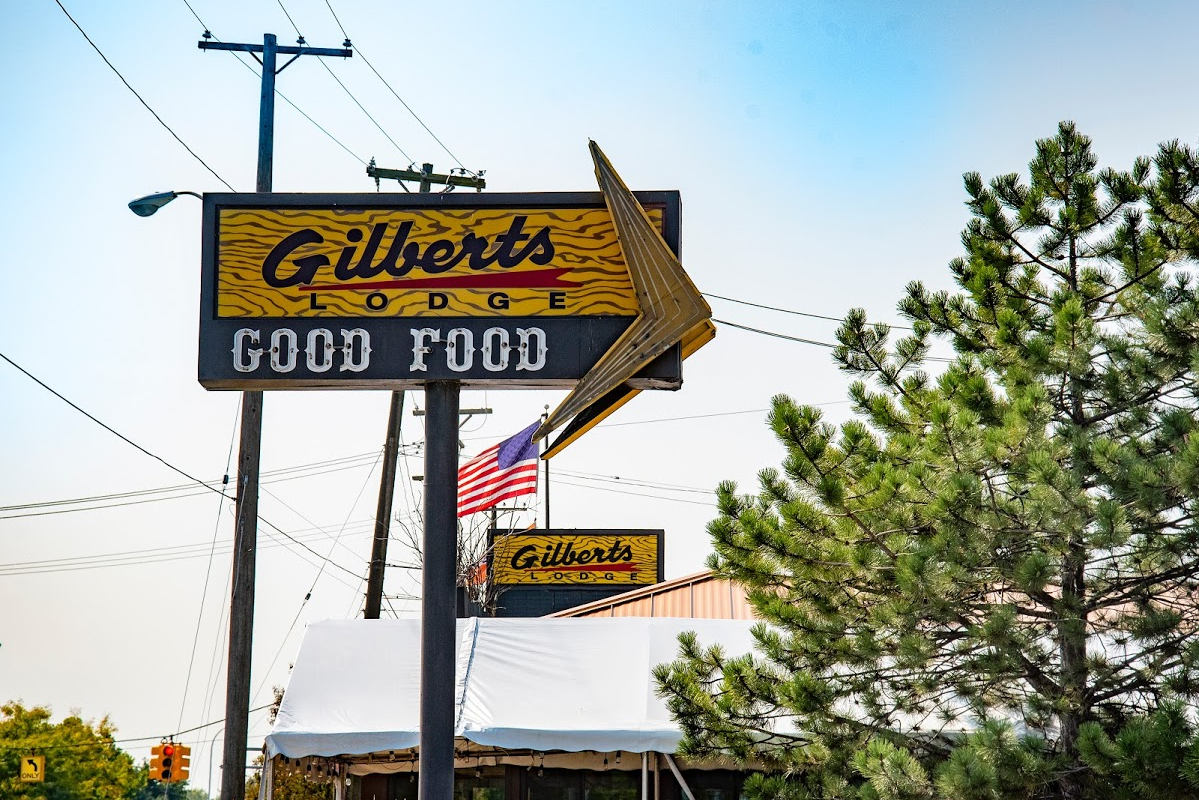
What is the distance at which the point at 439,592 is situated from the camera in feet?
28.4

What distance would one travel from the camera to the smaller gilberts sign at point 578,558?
36250 mm

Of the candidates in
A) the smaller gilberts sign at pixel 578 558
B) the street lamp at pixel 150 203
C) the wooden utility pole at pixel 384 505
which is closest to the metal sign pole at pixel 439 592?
the street lamp at pixel 150 203

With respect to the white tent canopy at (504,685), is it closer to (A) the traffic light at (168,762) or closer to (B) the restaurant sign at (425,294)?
(B) the restaurant sign at (425,294)

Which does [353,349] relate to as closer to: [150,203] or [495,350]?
[495,350]

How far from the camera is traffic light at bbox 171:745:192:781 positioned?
96.5 feet

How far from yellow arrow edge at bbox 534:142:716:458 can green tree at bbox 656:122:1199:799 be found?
4.67 feet

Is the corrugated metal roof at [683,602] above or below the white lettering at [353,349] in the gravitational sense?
below

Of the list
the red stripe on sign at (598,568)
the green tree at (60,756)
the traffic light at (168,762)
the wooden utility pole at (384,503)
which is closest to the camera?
the wooden utility pole at (384,503)

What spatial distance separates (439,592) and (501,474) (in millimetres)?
18472

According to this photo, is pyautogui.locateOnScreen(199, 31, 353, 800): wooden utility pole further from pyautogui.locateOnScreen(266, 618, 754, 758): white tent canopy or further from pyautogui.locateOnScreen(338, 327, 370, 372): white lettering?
pyautogui.locateOnScreen(338, 327, 370, 372): white lettering

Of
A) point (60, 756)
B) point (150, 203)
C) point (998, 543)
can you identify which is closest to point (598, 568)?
point (150, 203)

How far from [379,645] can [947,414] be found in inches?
259

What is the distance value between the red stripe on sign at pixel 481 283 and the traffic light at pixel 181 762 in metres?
23.1

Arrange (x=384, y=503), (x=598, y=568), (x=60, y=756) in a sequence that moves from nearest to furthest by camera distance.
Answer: (x=384, y=503) < (x=598, y=568) < (x=60, y=756)
